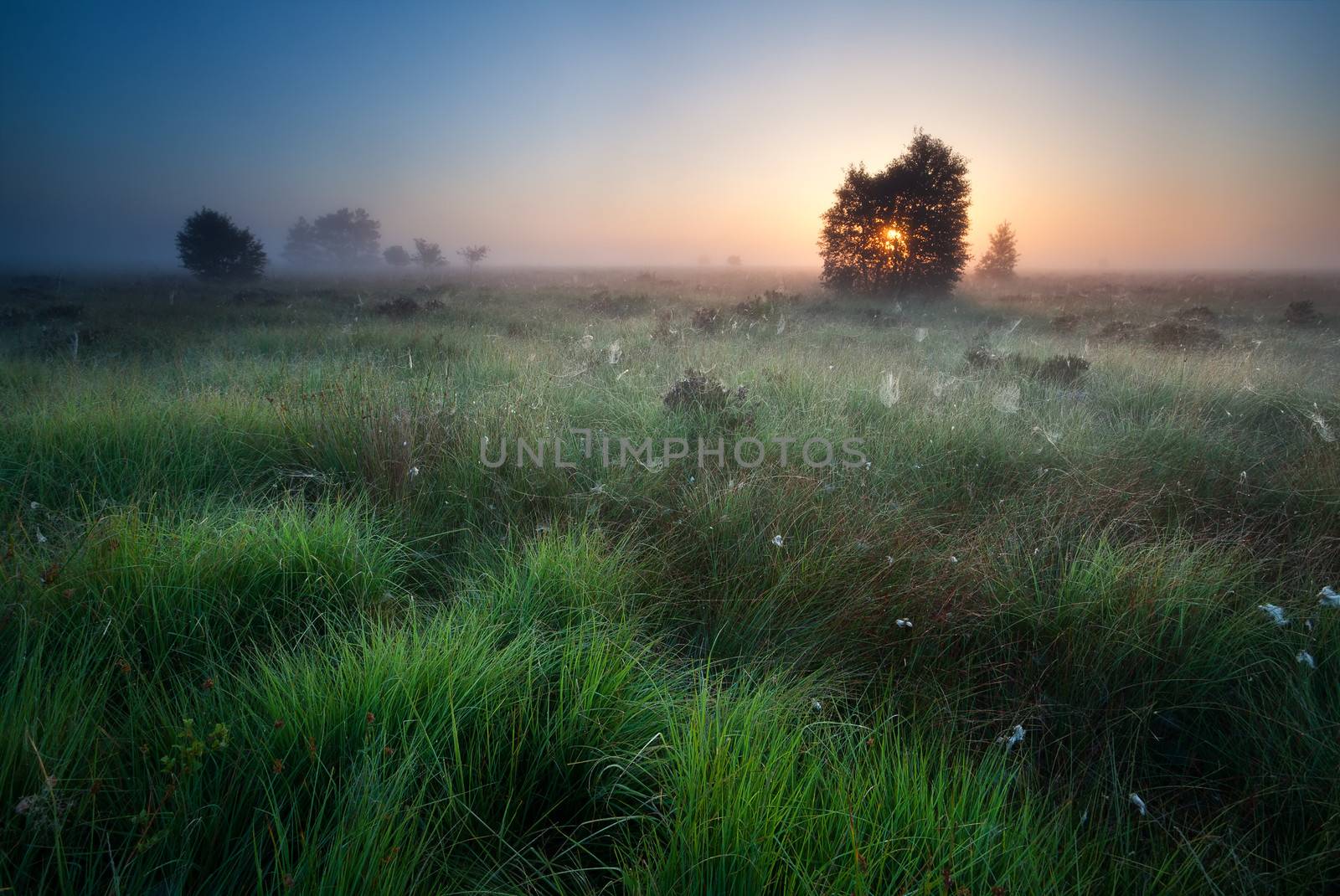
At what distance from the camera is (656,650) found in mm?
2090

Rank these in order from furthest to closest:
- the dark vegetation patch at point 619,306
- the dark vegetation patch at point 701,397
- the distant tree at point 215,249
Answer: the distant tree at point 215,249
the dark vegetation patch at point 619,306
the dark vegetation patch at point 701,397

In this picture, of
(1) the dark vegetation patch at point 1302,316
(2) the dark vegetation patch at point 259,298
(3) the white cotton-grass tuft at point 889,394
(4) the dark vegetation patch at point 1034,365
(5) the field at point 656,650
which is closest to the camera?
(5) the field at point 656,650

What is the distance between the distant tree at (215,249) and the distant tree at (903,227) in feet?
92.9

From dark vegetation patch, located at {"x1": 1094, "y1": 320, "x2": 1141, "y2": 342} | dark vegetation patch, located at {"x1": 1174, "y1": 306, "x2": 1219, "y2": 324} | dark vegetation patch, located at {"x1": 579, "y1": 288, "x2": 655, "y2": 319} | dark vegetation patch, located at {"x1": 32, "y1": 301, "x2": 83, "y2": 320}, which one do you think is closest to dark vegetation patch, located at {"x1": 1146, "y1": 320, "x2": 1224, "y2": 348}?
dark vegetation patch, located at {"x1": 1094, "y1": 320, "x2": 1141, "y2": 342}

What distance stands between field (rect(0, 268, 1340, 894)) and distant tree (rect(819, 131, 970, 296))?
18.2m

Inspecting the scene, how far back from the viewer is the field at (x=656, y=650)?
120 cm

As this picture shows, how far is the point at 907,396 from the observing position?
5312mm

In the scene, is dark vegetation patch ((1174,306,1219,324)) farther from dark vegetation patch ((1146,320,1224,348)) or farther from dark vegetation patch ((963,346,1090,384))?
dark vegetation patch ((963,346,1090,384))

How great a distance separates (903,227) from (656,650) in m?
22.6

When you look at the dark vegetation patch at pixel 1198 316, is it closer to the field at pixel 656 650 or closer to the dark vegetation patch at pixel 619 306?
the field at pixel 656 650

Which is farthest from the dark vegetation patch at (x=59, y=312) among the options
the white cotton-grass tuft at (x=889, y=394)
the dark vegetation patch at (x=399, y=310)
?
the white cotton-grass tuft at (x=889, y=394)

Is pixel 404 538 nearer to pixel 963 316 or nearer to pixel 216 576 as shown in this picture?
pixel 216 576

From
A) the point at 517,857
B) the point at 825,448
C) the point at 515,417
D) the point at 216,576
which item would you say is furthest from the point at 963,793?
the point at 515,417

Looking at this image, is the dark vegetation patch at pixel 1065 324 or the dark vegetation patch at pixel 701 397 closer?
the dark vegetation patch at pixel 701 397
